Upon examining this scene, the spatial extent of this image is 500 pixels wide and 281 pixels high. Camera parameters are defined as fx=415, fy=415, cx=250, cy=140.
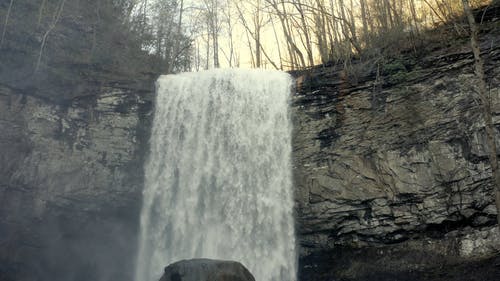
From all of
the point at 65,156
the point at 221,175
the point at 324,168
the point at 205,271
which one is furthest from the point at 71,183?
the point at 324,168

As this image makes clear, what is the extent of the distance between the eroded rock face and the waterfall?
12.0ft

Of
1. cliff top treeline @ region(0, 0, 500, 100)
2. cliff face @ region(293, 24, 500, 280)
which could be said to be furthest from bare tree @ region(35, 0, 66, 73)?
cliff face @ region(293, 24, 500, 280)

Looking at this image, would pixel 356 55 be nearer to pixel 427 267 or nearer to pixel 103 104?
pixel 427 267

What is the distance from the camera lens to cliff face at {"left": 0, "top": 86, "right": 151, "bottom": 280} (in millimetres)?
14281

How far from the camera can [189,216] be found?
581 inches

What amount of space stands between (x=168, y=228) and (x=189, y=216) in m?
0.90

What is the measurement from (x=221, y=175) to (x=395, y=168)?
19.7ft

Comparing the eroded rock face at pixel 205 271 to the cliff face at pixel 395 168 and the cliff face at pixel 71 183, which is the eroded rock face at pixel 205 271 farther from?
the cliff face at pixel 71 183

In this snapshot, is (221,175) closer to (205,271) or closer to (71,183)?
(71,183)

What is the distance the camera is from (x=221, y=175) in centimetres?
1511

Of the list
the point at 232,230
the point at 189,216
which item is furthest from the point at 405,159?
the point at 189,216

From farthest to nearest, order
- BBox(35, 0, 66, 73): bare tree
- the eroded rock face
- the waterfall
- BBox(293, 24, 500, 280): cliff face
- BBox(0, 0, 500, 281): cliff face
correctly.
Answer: BBox(35, 0, 66, 73): bare tree, the waterfall, BBox(0, 0, 500, 281): cliff face, BBox(293, 24, 500, 280): cliff face, the eroded rock face

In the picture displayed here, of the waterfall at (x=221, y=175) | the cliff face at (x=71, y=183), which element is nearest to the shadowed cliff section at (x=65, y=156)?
the cliff face at (x=71, y=183)

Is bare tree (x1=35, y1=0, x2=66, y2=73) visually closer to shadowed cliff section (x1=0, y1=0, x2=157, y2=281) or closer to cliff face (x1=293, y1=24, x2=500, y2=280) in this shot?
shadowed cliff section (x1=0, y1=0, x2=157, y2=281)
